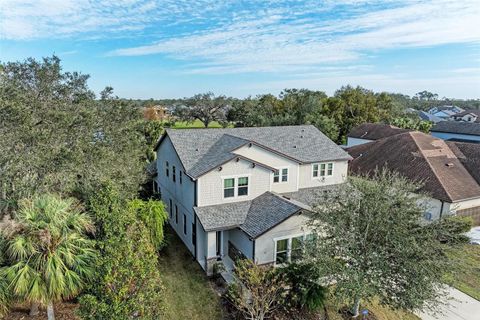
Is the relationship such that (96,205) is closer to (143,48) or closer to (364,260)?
(364,260)

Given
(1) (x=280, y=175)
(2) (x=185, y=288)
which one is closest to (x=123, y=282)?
(2) (x=185, y=288)

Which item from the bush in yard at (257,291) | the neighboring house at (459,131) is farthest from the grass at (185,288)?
the neighboring house at (459,131)

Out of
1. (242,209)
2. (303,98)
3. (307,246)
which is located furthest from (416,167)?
(303,98)

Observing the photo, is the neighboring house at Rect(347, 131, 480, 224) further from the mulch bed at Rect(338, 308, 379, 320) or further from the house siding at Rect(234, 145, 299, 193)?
the mulch bed at Rect(338, 308, 379, 320)

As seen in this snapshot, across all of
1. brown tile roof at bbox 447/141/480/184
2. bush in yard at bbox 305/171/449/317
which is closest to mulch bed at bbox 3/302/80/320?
bush in yard at bbox 305/171/449/317

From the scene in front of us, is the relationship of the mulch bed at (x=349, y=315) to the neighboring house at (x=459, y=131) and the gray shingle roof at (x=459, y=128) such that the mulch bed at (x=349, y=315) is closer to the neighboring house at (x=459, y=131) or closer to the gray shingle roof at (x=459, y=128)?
the neighboring house at (x=459, y=131)
